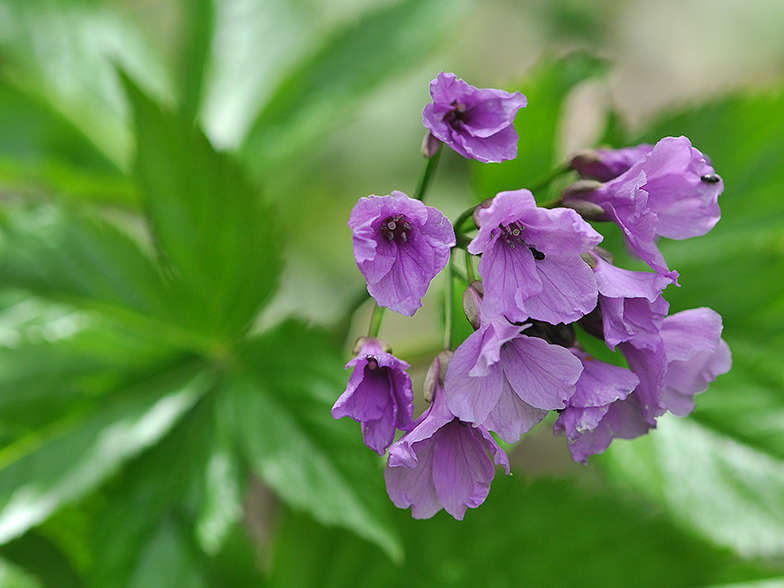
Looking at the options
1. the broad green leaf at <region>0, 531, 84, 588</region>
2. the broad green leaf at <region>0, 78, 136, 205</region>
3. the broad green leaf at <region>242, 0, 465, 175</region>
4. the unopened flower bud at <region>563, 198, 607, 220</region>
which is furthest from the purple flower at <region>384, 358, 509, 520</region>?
the broad green leaf at <region>0, 78, 136, 205</region>

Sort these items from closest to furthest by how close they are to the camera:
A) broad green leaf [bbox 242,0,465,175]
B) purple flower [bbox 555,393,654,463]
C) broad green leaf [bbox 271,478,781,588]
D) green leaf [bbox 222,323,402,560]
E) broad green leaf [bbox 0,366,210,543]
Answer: purple flower [bbox 555,393,654,463]
green leaf [bbox 222,323,402,560]
broad green leaf [bbox 0,366,210,543]
broad green leaf [bbox 271,478,781,588]
broad green leaf [bbox 242,0,465,175]

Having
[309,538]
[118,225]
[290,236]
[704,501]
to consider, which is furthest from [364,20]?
[704,501]

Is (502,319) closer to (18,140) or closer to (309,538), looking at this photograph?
(309,538)

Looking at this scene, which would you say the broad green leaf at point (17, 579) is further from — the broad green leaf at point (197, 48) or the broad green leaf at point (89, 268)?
the broad green leaf at point (197, 48)

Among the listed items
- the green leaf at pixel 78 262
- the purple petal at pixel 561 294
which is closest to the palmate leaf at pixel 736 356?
the purple petal at pixel 561 294

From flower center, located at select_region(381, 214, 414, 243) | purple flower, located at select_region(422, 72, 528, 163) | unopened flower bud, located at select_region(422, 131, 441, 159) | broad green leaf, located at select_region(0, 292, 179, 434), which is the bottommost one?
broad green leaf, located at select_region(0, 292, 179, 434)

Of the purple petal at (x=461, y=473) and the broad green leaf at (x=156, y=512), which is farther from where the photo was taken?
the broad green leaf at (x=156, y=512)

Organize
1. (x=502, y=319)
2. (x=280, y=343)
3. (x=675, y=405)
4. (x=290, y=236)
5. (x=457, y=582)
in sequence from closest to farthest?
(x=502, y=319), (x=675, y=405), (x=280, y=343), (x=457, y=582), (x=290, y=236)

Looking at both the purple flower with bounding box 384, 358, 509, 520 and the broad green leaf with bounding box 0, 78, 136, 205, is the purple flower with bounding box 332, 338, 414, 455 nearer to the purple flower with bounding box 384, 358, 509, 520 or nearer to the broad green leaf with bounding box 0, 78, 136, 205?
the purple flower with bounding box 384, 358, 509, 520
